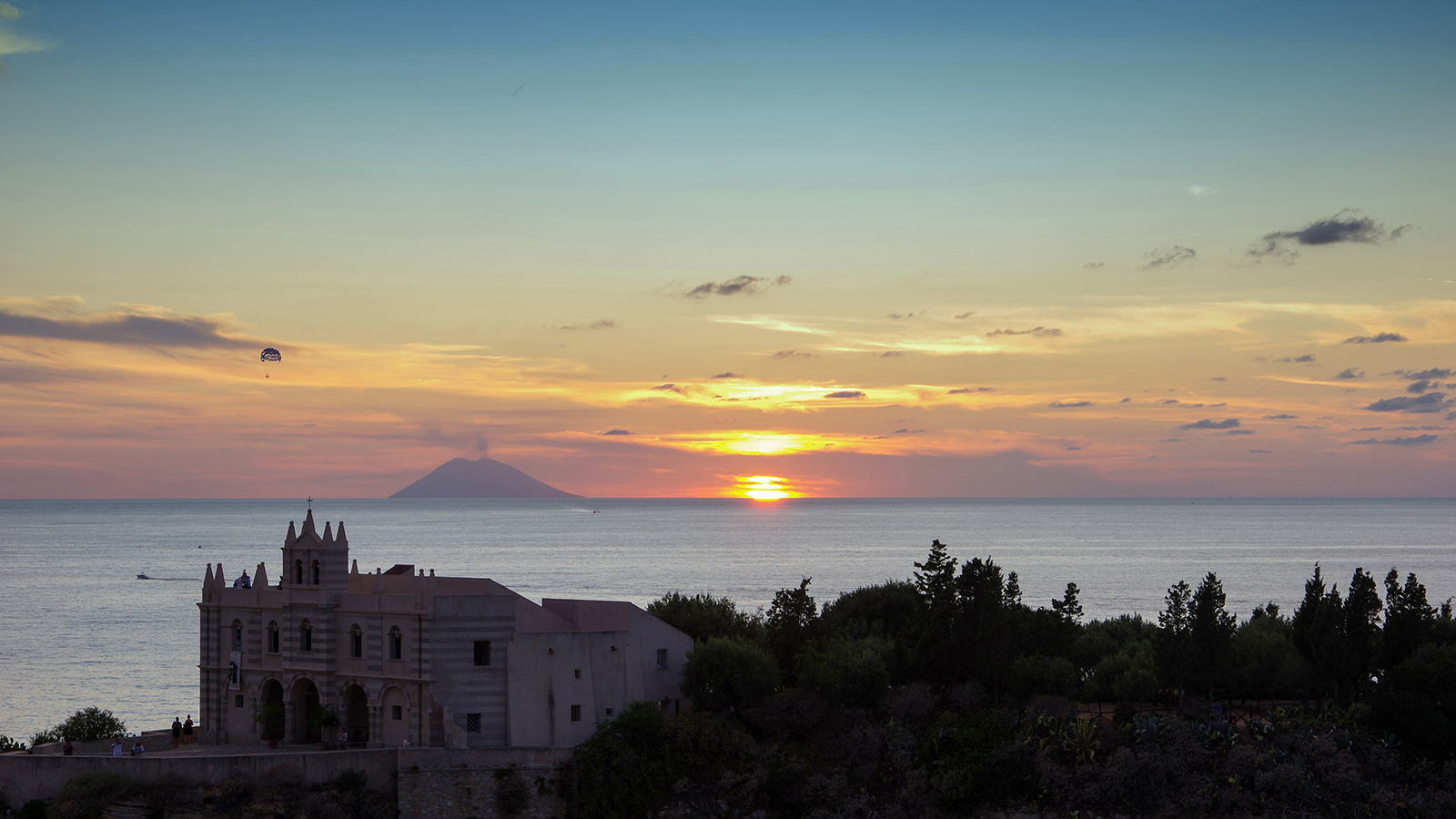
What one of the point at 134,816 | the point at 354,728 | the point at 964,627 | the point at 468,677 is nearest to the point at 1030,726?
the point at 964,627

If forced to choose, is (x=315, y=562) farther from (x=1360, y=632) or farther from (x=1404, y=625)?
(x=1404, y=625)

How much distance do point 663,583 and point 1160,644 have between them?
132833 millimetres

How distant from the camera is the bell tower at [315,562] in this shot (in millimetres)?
63469

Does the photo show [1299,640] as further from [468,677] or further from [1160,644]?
[468,677]

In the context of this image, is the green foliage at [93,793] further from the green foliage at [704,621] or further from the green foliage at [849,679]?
the green foliage at [849,679]

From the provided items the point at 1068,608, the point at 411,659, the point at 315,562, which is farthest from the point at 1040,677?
the point at 315,562

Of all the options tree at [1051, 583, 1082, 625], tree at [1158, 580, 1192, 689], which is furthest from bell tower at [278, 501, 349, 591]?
tree at [1158, 580, 1192, 689]

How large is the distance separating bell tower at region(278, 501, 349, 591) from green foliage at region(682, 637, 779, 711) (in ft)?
61.5

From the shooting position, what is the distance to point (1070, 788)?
5675 cm

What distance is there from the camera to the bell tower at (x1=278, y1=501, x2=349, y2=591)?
6347 centimetres

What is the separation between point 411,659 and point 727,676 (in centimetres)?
1586

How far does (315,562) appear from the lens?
63.8 m

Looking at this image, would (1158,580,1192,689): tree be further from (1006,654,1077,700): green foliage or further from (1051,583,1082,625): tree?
(1051,583,1082,625): tree

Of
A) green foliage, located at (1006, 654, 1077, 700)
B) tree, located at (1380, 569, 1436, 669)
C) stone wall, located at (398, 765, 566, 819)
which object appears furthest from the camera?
tree, located at (1380, 569, 1436, 669)
